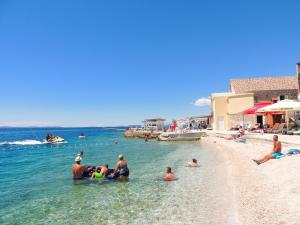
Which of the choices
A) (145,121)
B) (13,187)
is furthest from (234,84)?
(13,187)

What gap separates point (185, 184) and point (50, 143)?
1742 inches

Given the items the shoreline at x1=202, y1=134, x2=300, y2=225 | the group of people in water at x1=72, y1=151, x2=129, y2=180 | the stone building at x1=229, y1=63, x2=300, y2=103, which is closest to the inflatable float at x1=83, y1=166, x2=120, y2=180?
the group of people in water at x1=72, y1=151, x2=129, y2=180

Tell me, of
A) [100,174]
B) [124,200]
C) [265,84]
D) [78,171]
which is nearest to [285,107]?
[100,174]

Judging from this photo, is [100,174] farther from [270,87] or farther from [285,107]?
[270,87]

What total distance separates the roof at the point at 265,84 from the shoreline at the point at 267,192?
97.0 feet

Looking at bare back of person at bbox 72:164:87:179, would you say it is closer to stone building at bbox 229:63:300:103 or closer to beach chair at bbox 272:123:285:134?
beach chair at bbox 272:123:285:134

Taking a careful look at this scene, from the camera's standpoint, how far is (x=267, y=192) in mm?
9516

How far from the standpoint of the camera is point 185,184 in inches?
497

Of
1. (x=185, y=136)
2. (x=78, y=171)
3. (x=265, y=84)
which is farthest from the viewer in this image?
(x=265, y=84)

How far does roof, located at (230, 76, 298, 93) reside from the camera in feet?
139

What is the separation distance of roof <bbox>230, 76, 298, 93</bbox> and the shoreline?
29.6 m

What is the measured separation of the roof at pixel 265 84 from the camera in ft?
139

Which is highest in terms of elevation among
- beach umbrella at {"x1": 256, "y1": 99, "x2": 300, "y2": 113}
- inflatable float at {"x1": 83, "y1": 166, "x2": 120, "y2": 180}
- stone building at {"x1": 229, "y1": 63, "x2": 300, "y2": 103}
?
stone building at {"x1": 229, "y1": 63, "x2": 300, "y2": 103}

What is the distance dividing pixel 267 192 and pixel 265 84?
3611cm
